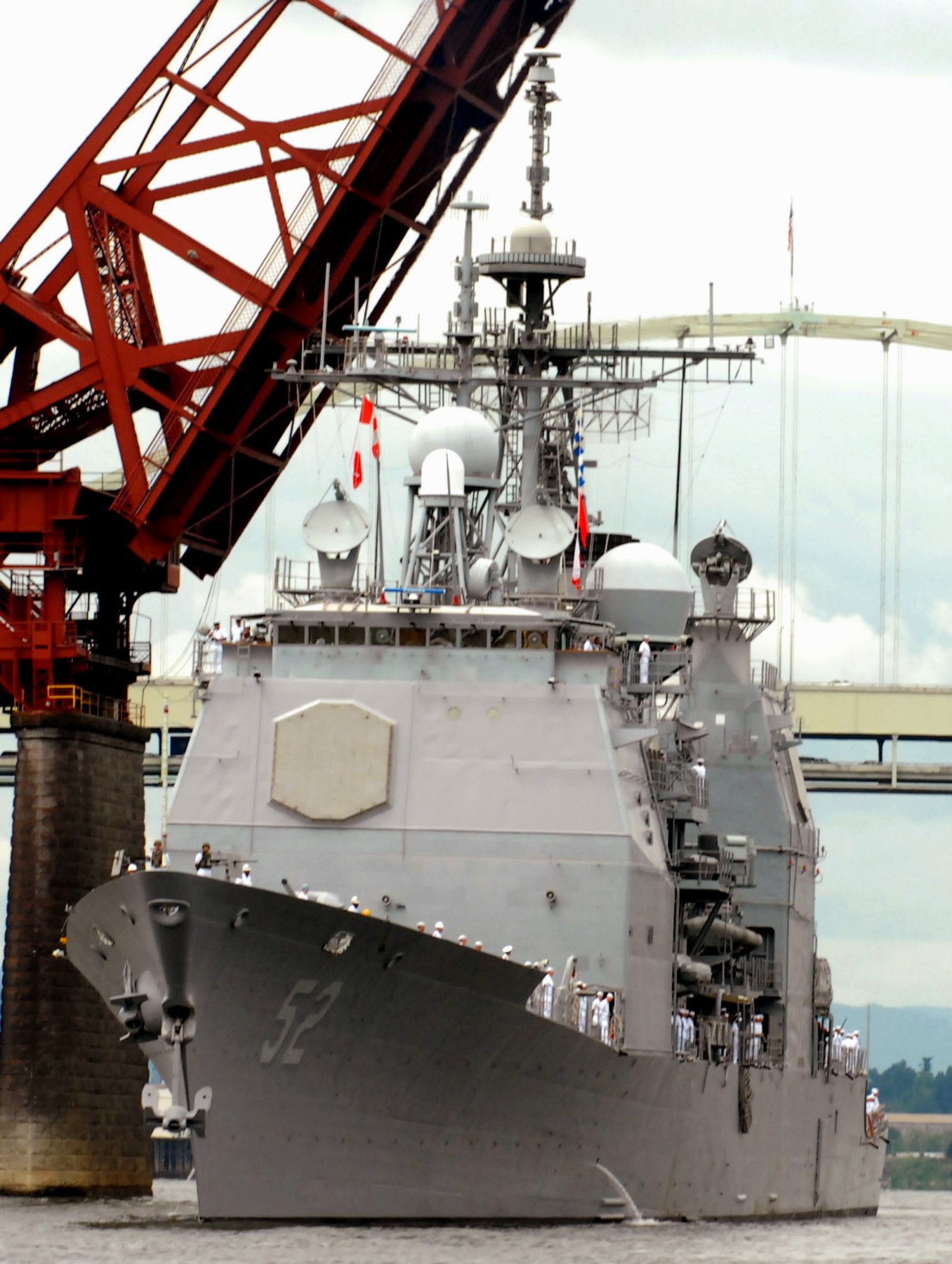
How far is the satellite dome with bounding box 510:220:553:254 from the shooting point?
33531 mm

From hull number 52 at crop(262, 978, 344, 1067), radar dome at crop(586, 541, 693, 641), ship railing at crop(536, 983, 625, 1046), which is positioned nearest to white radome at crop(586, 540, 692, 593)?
radar dome at crop(586, 541, 693, 641)

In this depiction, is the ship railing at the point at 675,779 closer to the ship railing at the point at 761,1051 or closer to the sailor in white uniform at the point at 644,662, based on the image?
the sailor in white uniform at the point at 644,662

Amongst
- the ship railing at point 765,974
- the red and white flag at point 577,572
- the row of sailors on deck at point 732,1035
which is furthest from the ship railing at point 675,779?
the ship railing at point 765,974

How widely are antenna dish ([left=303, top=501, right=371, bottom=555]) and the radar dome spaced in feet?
12.3

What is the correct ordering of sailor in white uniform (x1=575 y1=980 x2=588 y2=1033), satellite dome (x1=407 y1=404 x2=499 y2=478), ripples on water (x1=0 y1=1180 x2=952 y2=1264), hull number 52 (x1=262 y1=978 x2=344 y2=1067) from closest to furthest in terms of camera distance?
ripples on water (x1=0 y1=1180 x2=952 y2=1264), hull number 52 (x1=262 y1=978 x2=344 y2=1067), sailor in white uniform (x1=575 y1=980 x2=588 y2=1033), satellite dome (x1=407 y1=404 x2=499 y2=478)

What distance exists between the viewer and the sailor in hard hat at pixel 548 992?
84.8ft

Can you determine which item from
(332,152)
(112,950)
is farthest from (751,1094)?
(332,152)

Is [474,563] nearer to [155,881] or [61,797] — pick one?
[155,881]

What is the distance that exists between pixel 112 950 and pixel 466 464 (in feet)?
23.0

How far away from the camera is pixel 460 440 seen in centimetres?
3030

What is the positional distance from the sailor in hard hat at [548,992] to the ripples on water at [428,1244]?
189cm

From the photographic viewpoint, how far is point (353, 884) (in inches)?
1067

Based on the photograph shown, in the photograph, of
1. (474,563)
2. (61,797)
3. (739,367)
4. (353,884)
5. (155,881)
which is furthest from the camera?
(61,797)

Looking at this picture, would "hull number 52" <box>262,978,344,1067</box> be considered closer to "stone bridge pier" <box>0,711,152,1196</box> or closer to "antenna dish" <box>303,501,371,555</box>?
"antenna dish" <box>303,501,371,555</box>
